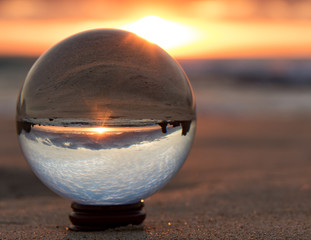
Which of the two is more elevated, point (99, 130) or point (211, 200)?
point (99, 130)

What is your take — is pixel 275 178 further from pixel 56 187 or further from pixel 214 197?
pixel 56 187

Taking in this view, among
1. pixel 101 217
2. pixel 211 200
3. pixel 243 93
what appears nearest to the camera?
pixel 101 217

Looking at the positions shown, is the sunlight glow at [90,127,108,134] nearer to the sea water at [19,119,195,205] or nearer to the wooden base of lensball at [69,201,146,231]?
the sea water at [19,119,195,205]

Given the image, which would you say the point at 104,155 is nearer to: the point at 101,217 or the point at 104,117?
the point at 104,117

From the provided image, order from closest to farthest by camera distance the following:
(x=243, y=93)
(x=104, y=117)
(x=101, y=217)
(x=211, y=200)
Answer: (x=104, y=117) → (x=101, y=217) → (x=211, y=200) → (x=243, y=93)

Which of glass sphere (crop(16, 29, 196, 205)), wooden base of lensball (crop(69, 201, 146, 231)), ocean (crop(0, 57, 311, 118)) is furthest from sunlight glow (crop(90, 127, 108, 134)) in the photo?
ocean (crop(0, 57, 311, 118))

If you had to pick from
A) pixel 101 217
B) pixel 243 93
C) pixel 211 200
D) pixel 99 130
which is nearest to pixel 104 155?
pixel 99 130
